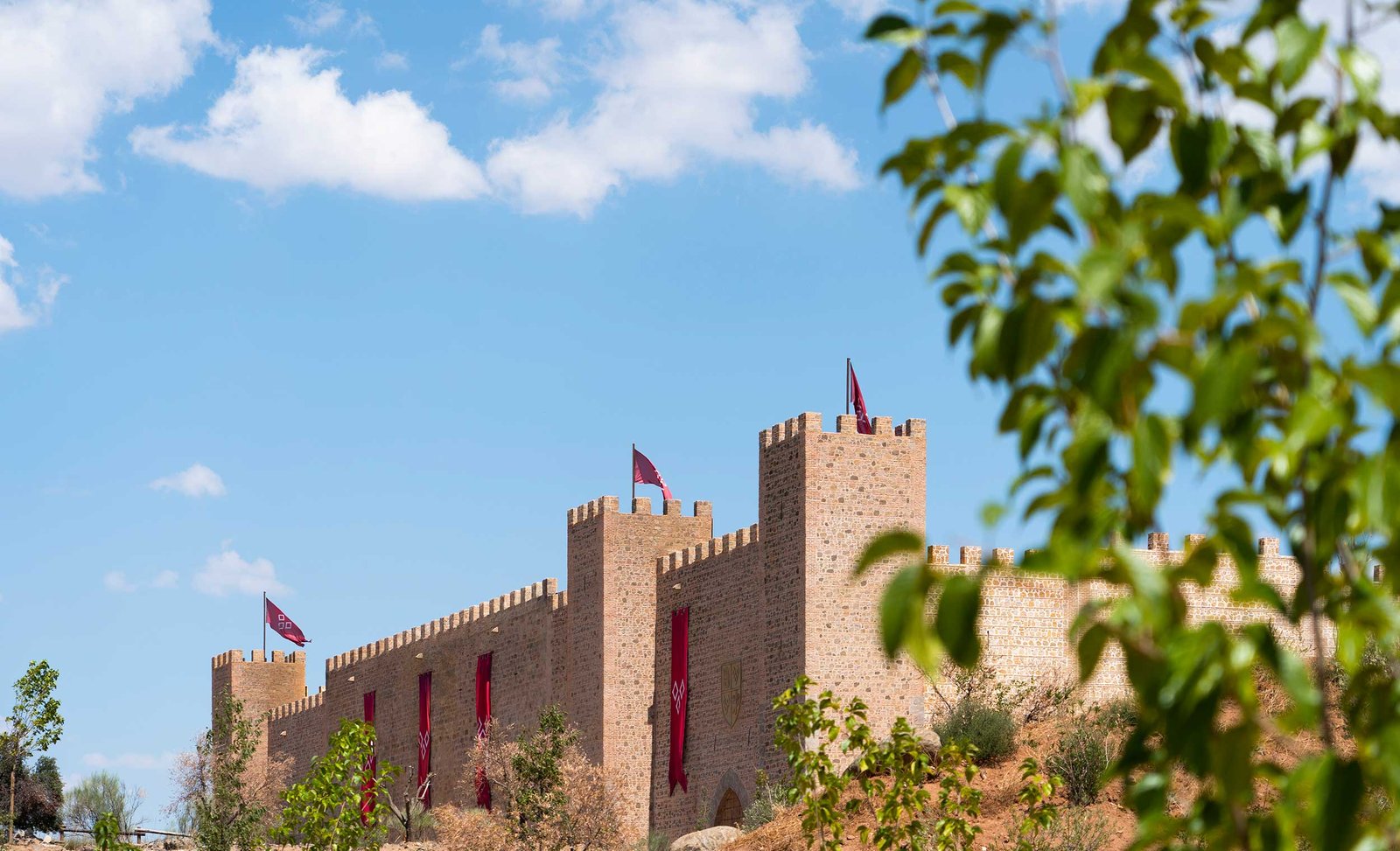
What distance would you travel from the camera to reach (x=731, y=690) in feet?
85.5

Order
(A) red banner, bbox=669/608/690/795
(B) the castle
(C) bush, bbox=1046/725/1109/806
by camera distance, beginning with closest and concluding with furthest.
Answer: (C) bush, bbox=1046/725/1109/806, (B) the castle, (A) red banner, bbox=669/608/690/795

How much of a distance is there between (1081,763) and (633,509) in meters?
10.8

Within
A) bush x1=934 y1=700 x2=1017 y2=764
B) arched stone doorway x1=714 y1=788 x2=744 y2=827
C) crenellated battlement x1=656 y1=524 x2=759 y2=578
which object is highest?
crenellated battlement x1=656 y1=524 x2=759 y2=578

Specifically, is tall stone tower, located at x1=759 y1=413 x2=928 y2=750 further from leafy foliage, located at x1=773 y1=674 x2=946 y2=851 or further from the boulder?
leafy foliage, located at x1=773 y1=674 x2=946 y2=851

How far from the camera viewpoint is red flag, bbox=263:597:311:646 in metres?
45.7

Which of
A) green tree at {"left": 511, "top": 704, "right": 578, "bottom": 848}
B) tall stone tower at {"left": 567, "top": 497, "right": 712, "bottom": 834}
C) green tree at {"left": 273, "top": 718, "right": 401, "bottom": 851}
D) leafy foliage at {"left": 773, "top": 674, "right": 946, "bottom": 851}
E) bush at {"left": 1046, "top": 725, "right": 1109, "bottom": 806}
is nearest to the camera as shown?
leafy foliage at {"left": 773, "top": 674, "right": 946, "bottom": 851}

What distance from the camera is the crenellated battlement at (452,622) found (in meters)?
31.7

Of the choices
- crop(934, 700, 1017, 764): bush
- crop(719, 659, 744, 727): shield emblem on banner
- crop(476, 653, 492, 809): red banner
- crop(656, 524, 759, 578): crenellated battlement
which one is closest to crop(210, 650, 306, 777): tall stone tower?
crop(476, 653, 492, 809): red banner

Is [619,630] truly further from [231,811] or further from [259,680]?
[259,680]

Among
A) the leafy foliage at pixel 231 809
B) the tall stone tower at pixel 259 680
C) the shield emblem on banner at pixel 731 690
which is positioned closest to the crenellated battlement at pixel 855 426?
the shield emblem on banner at pixel 731 690

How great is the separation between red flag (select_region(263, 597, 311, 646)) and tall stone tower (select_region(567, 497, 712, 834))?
1771 centimetres

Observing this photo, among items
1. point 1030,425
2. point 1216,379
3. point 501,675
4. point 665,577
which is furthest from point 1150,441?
point 501,675

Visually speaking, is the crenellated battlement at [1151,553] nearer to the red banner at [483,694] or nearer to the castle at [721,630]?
the castle at [721,630]

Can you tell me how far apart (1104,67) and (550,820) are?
2198 cm
